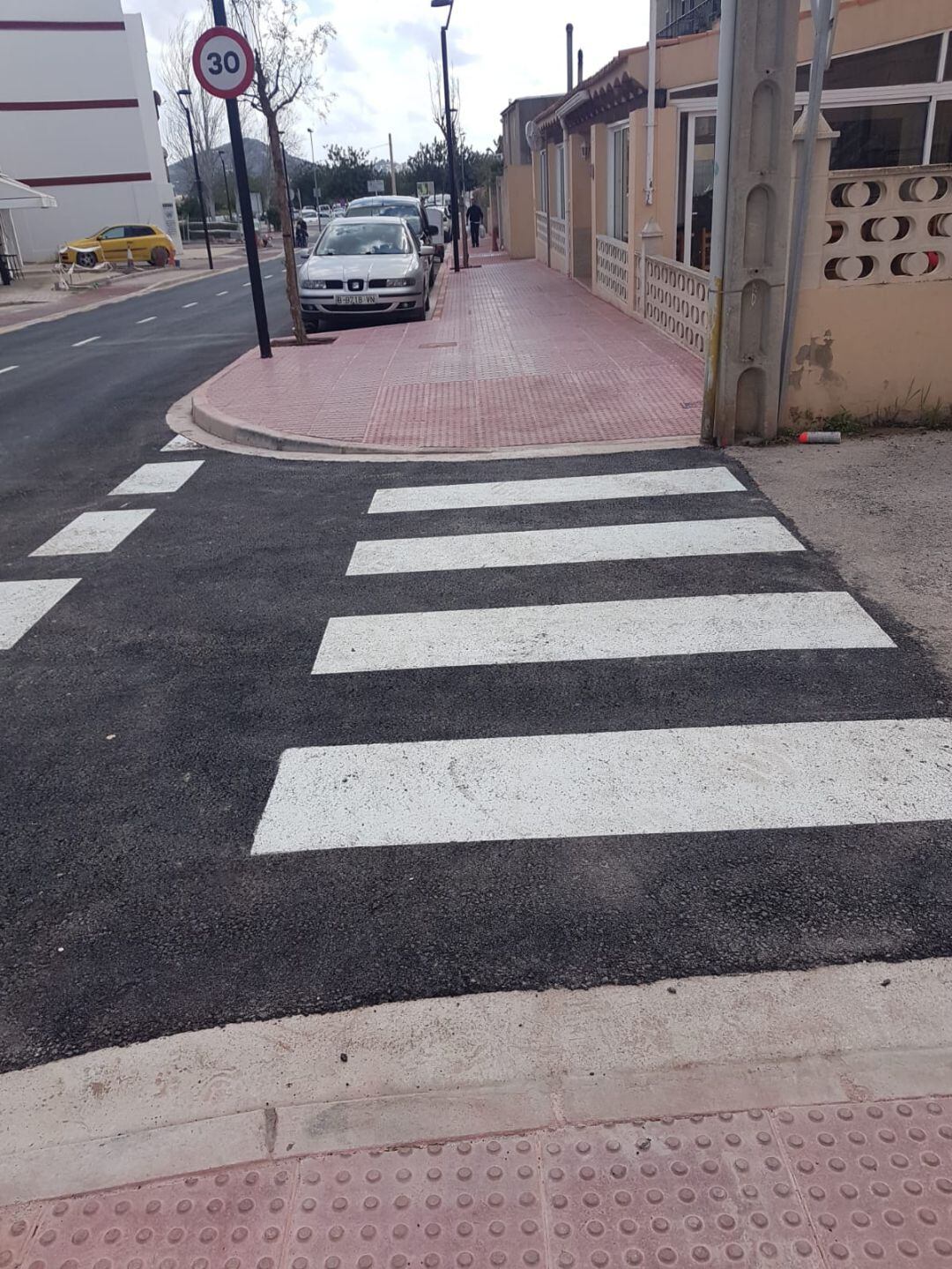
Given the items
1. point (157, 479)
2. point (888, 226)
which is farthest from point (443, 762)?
point (888, 226)

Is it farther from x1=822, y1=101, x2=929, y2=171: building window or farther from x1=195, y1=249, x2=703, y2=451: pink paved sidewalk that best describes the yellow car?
x1=822, y1=101, x2=929, y2=171: building window

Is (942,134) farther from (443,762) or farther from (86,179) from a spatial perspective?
(86,179)

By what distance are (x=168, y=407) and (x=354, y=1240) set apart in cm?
1147

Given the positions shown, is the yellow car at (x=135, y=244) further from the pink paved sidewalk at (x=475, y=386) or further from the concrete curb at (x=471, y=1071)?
the concrete curb at (x=471, y=1071)

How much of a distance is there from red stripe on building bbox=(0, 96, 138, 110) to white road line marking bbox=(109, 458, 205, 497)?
4749 centimetres

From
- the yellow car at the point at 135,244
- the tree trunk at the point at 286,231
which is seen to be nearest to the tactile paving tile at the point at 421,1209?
the tree trunk at the point at 286,231

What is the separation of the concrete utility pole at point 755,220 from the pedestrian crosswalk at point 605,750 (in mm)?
2728

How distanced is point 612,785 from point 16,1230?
96.0 inches

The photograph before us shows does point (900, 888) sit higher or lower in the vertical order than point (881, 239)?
lower

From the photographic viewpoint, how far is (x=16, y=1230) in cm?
242

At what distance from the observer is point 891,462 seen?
806 centimetres

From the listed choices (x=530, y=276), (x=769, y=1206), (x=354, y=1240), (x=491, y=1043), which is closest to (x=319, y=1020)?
(x=491, y=1043)

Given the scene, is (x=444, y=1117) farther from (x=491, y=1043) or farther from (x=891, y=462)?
(x=891, y=462)

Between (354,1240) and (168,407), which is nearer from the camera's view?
(354,1240)
